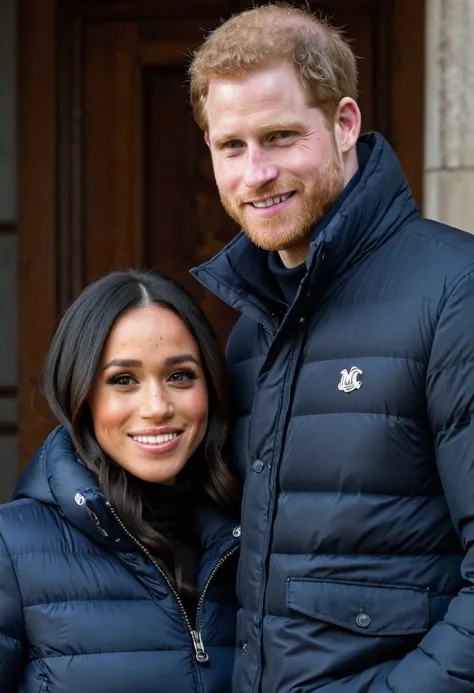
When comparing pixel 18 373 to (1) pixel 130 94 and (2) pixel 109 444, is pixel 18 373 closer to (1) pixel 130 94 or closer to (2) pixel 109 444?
(1) pixel 130 94

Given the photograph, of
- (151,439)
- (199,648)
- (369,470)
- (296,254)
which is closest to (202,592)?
(199,648)

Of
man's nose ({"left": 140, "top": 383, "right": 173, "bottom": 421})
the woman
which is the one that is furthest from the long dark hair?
man's nose ({"left": 140, "top": 383, "right": 173, "bottom": 421})

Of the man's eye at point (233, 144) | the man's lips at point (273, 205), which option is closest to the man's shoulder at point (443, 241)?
the man's lips at point (273, 205)

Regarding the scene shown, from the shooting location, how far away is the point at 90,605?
2.47 meters

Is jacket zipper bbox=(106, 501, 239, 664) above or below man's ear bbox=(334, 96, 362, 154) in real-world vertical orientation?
below

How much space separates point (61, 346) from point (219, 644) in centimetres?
68

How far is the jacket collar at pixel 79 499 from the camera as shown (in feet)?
8.21

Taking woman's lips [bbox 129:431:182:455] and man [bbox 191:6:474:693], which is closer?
man [bbox 191:6:474:693]

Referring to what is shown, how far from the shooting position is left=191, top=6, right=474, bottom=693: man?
206cm

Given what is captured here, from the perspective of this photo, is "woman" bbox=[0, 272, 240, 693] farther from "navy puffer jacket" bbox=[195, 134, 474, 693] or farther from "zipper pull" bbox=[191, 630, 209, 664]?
"navy puffer jacket" bbox=[195, 134, 474, 693]

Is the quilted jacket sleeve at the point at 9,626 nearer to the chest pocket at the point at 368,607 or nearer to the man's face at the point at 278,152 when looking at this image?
the chest pocket at the point at 368,607

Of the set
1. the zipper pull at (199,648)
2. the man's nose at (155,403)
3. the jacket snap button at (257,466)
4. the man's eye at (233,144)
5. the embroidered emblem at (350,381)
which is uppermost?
the man's eye at (233,144)

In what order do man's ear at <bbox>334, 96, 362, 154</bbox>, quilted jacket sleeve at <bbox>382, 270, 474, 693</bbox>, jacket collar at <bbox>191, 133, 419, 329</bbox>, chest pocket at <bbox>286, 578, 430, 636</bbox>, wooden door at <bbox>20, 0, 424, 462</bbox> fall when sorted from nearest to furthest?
quilted jacket sleeve at <bbox>382, 270, 474, 693</bbox>, chest pocket at <bbox>286, 578, 430, 636</bbox>, jacket collar at <bbox>191, 133, 419, 329</bbox>, man's ear at <bbox>334, 96, 362, 154</bbox>, wooden door at <bbox>20, 0, 424, 462</bbox>

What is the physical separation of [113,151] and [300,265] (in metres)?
2.04
